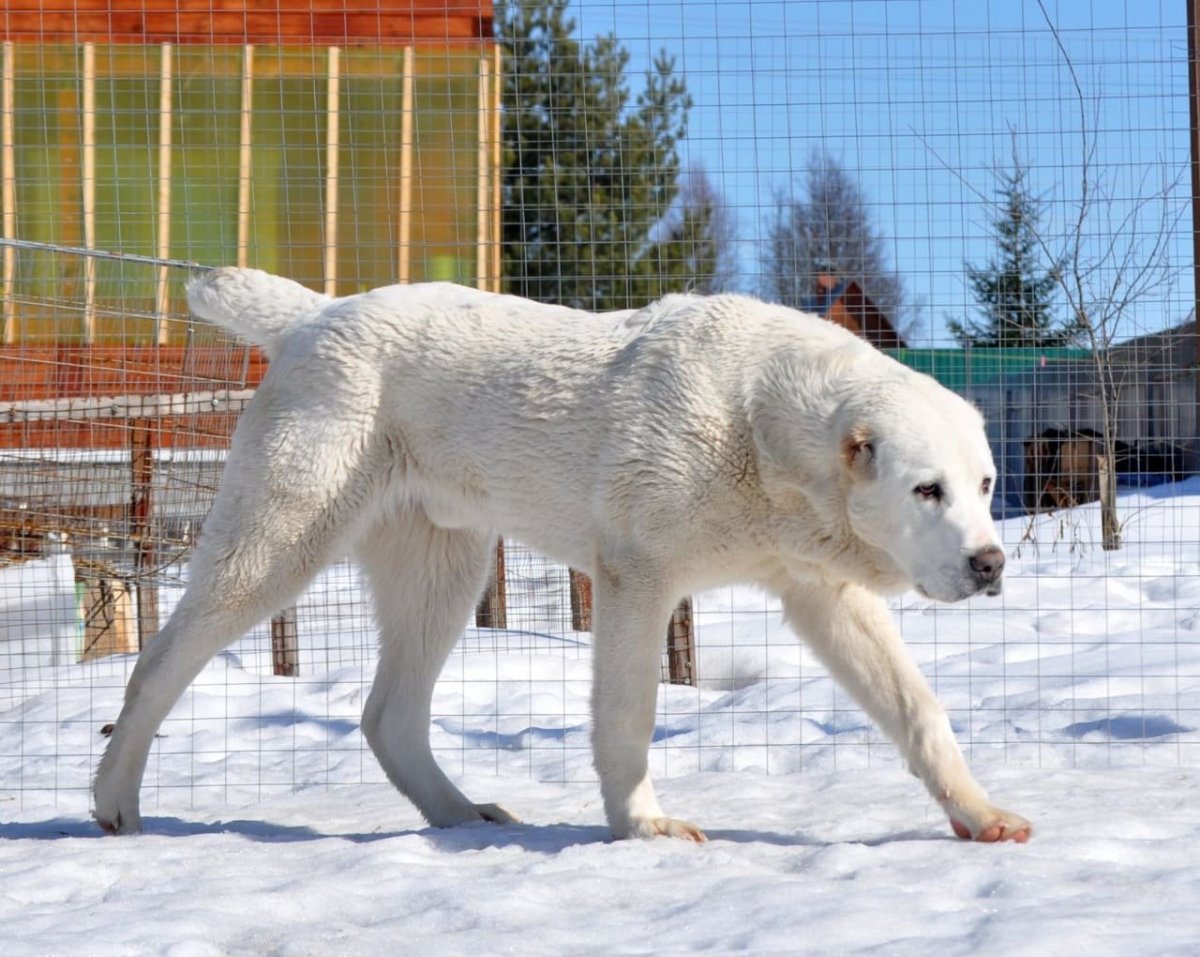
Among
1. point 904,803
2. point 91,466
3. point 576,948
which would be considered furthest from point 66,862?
point 91,466

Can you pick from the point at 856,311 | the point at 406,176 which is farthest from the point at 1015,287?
the point at 406,176

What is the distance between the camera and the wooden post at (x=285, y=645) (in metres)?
7.11

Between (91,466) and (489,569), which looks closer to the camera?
(489,569)

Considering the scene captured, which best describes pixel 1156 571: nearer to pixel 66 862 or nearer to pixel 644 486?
pixel 644 486

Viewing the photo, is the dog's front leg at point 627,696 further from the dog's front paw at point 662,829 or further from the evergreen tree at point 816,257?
the evergreen tree at point 816,257

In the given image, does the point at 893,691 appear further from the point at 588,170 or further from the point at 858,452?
the point at 588,170

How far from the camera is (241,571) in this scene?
429cm

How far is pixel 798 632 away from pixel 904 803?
29.7 inches

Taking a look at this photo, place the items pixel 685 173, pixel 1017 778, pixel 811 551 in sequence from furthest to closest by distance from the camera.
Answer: pixel 685 173, pixel 1017 778, pixel 811 551

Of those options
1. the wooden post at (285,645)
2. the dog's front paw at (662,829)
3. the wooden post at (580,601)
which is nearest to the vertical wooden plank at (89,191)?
the wooden post at (285,645)

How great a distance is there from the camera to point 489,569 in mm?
4809

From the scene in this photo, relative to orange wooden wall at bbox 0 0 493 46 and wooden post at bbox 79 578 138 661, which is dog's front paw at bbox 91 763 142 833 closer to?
wooden post at bbox 79 578 138 661

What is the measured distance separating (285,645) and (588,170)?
278 centimetres

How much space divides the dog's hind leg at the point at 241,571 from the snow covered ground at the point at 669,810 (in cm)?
31
